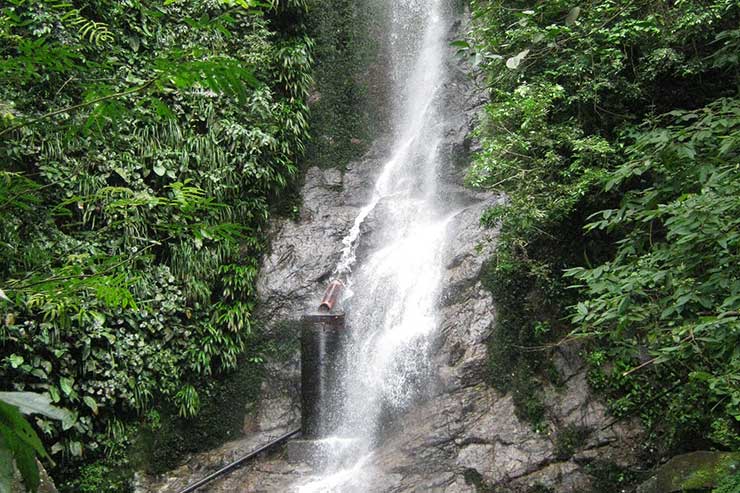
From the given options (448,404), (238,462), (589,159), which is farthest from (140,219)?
(589,159)

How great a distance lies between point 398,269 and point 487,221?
2025 mm

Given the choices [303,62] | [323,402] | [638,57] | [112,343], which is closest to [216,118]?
[303,62]

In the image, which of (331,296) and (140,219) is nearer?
(140,219)

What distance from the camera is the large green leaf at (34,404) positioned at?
0.78 metres

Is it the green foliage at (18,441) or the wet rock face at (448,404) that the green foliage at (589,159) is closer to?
the wet rock face at (448,404)

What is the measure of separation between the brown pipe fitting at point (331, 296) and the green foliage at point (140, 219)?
1.08 metres

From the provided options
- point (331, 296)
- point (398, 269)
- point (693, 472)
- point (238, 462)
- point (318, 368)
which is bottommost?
point (238, 462)

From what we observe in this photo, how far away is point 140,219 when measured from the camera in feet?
20.1

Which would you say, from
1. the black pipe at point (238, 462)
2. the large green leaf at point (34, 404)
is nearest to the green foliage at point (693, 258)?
the large green leaf at point (34, 404)

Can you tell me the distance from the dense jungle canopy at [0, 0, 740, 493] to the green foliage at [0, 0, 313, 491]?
0.09 feet

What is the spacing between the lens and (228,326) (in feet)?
24.5

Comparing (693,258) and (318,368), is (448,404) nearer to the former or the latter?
(318,368)

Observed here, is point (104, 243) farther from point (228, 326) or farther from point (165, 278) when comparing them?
point (228, 326)

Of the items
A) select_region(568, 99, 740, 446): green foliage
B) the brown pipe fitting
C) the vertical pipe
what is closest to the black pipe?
the vertical pipe
